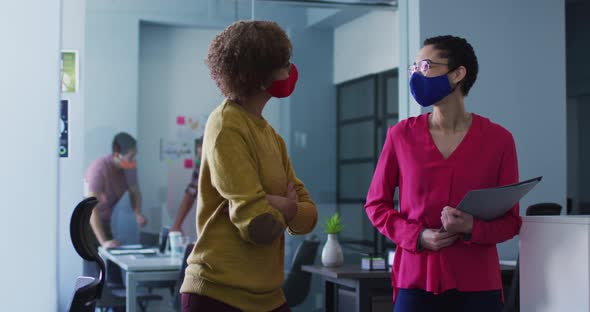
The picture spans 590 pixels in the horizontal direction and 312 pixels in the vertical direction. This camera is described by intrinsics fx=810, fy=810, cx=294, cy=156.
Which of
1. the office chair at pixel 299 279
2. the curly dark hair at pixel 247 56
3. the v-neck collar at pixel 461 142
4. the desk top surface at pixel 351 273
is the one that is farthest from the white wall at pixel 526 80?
the curly dark hair at pixel 247 56

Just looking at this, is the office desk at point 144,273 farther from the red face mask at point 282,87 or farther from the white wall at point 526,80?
the red face mask at point 282,87

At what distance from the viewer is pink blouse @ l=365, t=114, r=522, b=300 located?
2.54 m

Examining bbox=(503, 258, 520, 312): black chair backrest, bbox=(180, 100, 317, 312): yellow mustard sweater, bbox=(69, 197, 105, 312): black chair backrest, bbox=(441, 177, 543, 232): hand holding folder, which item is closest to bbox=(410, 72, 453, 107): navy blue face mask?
bbox=(441, 177, 543, 232): hand holding folder

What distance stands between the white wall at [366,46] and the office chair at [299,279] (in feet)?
6.23

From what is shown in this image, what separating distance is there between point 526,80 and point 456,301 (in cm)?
343

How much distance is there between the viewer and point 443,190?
258 centimetres

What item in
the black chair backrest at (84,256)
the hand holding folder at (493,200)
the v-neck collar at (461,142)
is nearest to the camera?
the hand holding folder at (493,200)

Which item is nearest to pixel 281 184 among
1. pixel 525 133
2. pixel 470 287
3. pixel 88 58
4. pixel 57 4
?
pixel 470 287

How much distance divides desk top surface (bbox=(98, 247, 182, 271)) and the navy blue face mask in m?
2.93

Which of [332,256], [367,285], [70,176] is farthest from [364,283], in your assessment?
[70,176]

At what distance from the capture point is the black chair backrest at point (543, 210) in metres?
4.52

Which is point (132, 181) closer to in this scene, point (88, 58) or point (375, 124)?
point (88, 58)

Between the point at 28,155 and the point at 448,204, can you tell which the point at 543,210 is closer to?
the point at 448,204

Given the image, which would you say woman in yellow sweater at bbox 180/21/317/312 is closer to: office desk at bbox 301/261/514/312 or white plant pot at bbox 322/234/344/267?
office desk at bbox 301/261/514/312
